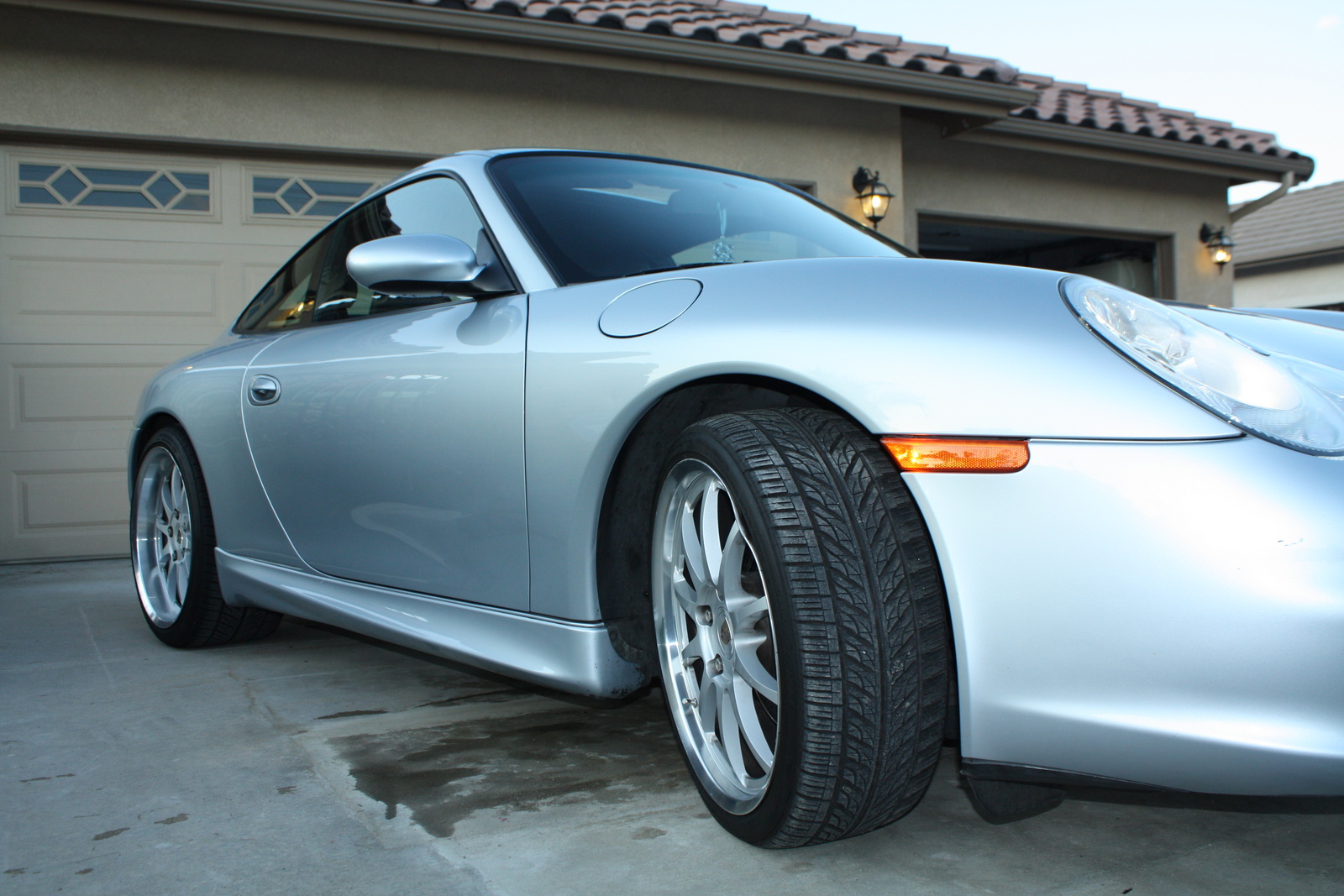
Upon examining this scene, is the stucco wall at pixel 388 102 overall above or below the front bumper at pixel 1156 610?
above

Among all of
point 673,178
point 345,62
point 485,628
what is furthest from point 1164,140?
point 485,628

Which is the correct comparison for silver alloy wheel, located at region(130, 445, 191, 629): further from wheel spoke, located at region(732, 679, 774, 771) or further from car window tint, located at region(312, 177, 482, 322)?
wheel spoke, located at region(732, 679, 774, 771)

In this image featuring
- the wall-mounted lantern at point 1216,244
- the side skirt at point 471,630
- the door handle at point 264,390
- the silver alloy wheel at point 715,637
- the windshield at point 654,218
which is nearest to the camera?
the silver alloy wheel at point 715,637

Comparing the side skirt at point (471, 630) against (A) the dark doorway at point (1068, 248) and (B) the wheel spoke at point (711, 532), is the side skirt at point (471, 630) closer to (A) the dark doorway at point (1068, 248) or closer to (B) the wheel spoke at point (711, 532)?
(B) the wheel spoke at point (711, 532)

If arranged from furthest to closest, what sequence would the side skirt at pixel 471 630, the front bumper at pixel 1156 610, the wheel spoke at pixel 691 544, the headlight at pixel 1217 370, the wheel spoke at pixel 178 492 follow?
1. the wheel spoke at pixel 178 492
2. the side skirt at pixel 471 630
3. the wheel spoke at pixel 691 544
4. the headlight at pixel 1217 370
5. the front bumper at pixel 1156 610

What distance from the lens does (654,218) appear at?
7.96 ft

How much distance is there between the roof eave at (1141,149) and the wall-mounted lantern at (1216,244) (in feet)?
1.69

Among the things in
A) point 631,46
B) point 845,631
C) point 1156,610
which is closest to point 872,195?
point 631,46

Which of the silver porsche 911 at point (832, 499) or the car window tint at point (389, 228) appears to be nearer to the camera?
the silver porsche 911 at point (832, 499)

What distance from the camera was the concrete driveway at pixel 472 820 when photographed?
1.64 meters

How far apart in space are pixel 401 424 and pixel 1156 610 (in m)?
1.55

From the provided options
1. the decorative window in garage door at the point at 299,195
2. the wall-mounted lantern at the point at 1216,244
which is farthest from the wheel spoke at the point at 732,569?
the wall-mounted lantern at the point at 1216,244

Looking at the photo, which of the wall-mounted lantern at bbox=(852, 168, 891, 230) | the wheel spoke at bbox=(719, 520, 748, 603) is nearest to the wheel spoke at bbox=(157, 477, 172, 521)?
the wheel spoke at bbox=(719, 520, 748, 603)

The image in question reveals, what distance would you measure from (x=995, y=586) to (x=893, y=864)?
0.53m
